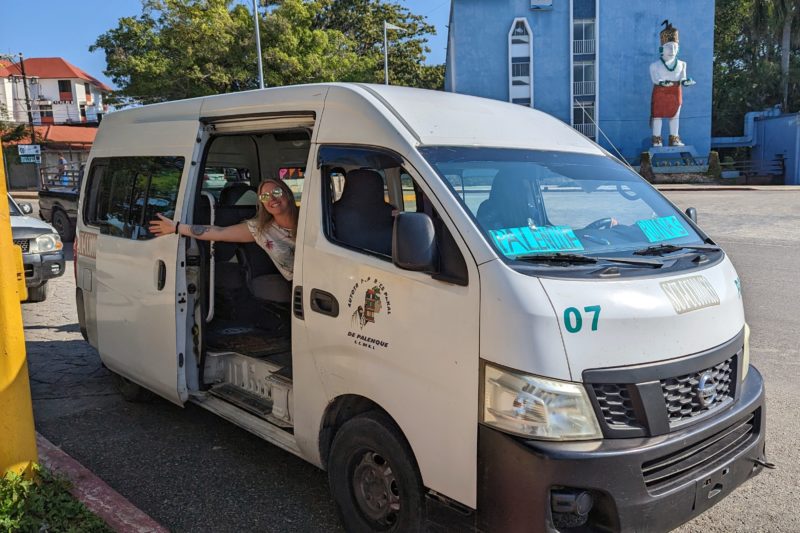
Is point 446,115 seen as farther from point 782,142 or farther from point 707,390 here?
point 782,142

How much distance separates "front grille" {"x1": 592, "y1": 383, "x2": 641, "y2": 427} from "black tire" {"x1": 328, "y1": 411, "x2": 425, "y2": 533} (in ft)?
A: 2.84

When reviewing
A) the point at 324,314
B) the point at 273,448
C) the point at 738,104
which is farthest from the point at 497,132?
the point at 738,104

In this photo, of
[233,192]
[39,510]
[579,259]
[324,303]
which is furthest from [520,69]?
[39,510]

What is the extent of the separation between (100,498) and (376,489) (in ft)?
5.32

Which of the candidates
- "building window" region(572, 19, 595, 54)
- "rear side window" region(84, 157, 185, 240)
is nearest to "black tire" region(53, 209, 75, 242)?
"rear side window" region(84, 157, 185, 240)

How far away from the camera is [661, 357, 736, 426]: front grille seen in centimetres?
270

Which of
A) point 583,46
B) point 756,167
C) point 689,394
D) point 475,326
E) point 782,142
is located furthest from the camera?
point 583,46

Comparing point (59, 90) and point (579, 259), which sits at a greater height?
point (59, 90)

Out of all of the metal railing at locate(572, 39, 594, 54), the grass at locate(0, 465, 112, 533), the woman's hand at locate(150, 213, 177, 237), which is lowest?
the grass at locate(0, 465, 112, 533)

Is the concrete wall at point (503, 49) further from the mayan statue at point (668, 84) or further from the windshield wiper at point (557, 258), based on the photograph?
the windshield wiper at point (557, 258)

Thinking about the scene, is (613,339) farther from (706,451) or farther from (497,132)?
(497,132)

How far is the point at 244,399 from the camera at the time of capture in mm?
4488

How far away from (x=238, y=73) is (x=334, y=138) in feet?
90.4

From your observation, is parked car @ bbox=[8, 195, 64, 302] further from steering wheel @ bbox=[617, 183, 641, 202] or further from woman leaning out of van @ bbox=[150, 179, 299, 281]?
steering wheel @ bbox=[617, 183, 641, 202]
